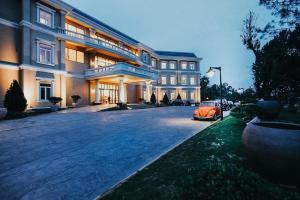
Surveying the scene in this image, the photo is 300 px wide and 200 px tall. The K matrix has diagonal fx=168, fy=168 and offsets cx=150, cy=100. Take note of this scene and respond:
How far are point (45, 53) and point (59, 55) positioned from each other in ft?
4.98

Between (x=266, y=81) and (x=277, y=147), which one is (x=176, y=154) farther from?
(x=266, y=81)

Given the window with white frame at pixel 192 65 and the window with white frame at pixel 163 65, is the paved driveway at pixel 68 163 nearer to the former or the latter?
the window with white frame at pixel 163 65

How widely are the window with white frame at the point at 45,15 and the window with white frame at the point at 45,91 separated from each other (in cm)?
700

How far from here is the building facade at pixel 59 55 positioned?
56.1ft

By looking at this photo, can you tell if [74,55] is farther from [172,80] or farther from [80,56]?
[172,80]

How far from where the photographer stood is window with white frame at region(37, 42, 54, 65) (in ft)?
60.9

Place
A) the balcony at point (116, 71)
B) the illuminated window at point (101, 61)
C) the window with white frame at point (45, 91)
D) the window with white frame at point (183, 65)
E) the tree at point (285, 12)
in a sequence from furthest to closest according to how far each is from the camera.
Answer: the window with white frame at point (183, 65) → the illuminated window at point (101, 61) → the balcony at point (116, 71) → the window with white frame at point (45, 91) → the tree at point (285, 12)

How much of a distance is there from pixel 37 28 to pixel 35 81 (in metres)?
5.80

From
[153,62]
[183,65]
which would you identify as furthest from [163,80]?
[183,65]

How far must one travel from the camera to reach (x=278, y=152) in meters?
2.96

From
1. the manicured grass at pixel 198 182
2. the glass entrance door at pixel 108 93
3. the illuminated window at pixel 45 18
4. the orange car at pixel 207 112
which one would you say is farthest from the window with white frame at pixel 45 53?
the manicured grass at pixel 198 182

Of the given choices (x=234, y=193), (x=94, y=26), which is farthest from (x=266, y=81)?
(x=94, y=26)

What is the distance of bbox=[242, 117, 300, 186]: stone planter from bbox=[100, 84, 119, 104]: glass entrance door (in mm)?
25707

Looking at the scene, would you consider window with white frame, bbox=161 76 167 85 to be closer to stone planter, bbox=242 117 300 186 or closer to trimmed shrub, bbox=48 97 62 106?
trimmed shrub, bbox=48 97 62 106
